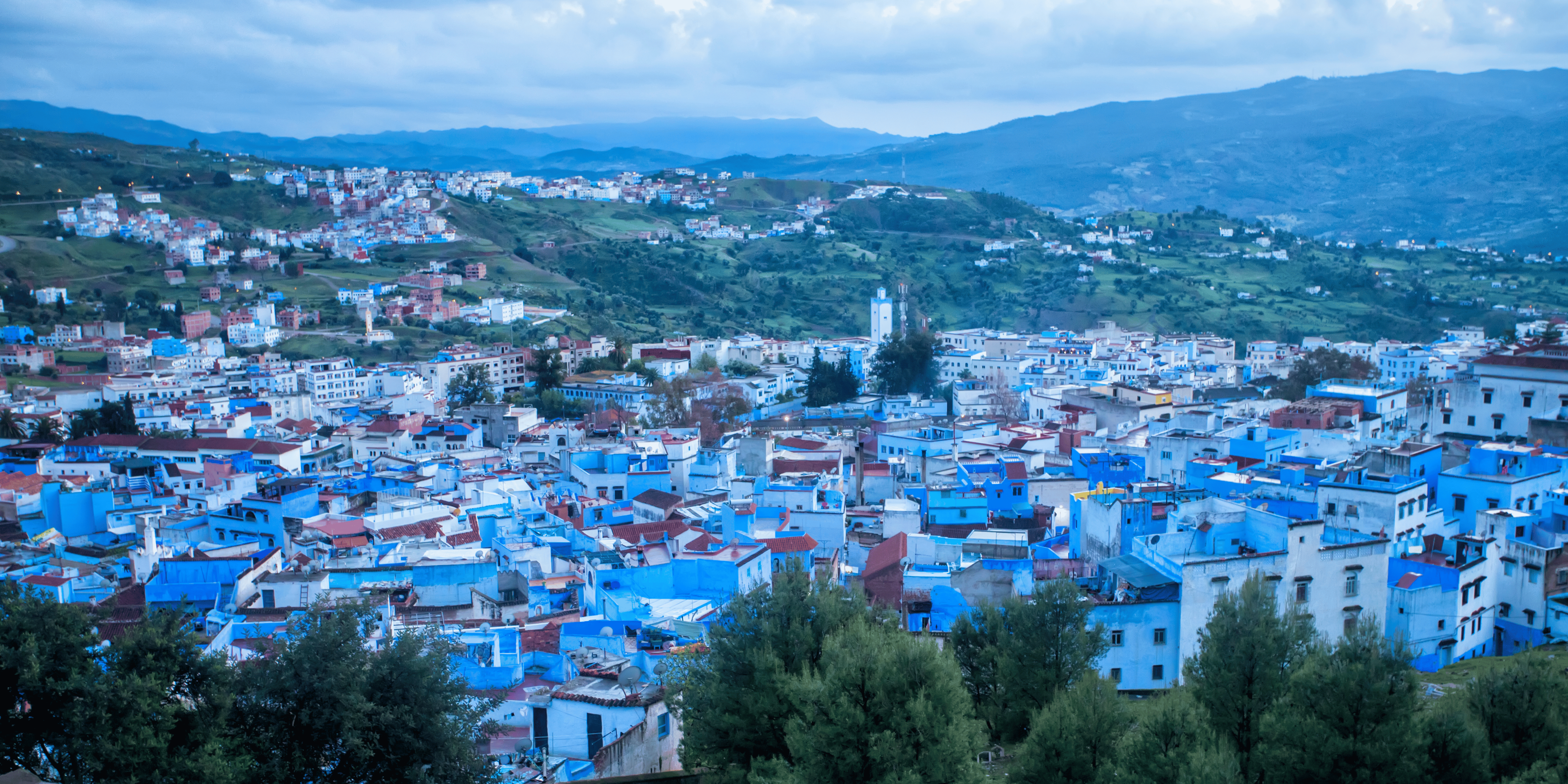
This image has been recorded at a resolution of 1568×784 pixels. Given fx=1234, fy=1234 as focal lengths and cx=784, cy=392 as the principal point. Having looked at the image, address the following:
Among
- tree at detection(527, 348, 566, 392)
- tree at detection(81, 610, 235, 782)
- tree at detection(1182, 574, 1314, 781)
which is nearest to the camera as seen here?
tree at detection(81, 610, 235, 782)

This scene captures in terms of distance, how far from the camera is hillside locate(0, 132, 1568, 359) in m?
56.5

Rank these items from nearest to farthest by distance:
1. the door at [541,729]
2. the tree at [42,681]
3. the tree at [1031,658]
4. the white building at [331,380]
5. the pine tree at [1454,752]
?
the pine tree at [1454,752] → the tree at [42,681] → the door at [541,729] → the tree at [1031,658] → the white building at [331,380]

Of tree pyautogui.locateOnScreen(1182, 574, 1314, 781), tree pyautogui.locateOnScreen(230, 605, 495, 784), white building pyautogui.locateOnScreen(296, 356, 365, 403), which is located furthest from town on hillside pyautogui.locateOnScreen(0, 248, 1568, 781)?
white building pyautogui.locateOnScreen(296, 356, 365, 403)

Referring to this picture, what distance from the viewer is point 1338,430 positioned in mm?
21281

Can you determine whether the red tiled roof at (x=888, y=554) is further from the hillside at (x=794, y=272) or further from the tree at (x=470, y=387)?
the hillside at (x=794, y=272)

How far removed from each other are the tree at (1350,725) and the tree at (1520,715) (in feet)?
1.51

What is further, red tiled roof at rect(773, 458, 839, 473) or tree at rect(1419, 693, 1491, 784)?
red tiled roof at rect(773, 458, 839, 473)

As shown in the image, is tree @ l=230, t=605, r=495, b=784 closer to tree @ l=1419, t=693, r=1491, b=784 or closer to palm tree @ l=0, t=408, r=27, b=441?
tree @ l=1419, t=693, r=1491, b=784

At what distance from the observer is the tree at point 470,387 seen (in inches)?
1495

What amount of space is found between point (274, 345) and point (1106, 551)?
42.7 metres

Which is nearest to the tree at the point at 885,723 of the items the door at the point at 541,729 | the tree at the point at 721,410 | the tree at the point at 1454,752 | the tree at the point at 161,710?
the door at the point at 541,729

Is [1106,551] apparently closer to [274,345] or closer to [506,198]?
[274,345]

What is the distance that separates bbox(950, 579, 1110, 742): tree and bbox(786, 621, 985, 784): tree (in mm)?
1611

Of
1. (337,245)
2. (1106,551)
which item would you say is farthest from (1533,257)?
(1106,551)
